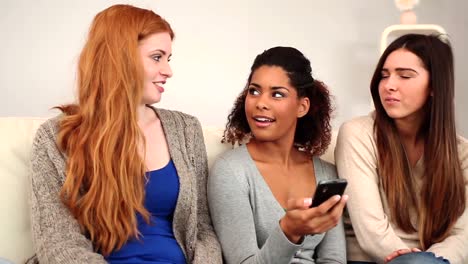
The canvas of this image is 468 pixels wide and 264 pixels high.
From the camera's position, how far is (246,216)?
1.46 m

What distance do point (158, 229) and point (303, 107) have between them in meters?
0.52

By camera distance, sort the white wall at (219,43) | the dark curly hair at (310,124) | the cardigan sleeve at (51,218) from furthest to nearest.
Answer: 1. the white wall at (219,43)
2. the dark curly hair at (310,124)
3. the cardigan sleeve at (51,218)

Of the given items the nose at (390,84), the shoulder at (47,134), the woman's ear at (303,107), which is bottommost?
the shoulder at (47,134)

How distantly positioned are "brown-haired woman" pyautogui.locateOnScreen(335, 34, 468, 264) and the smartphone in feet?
1.23

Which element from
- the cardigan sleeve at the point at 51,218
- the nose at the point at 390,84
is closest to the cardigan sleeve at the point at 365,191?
the nose at the point at 390,84

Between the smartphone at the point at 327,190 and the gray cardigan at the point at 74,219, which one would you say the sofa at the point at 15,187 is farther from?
the smartphone at the point at 327,190

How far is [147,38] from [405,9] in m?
1.21

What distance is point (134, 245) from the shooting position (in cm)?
139

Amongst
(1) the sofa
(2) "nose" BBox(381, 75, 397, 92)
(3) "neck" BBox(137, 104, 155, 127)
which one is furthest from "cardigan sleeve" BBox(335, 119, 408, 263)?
(1) the sofa

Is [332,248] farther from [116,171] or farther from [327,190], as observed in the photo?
[116,171]

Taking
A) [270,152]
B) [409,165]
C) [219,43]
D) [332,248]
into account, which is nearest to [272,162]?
[270,152]

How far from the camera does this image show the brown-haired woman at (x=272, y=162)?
4.86 feet

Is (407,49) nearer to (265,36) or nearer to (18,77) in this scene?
(265,36)

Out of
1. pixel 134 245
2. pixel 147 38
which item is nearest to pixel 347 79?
pixel 147 38
